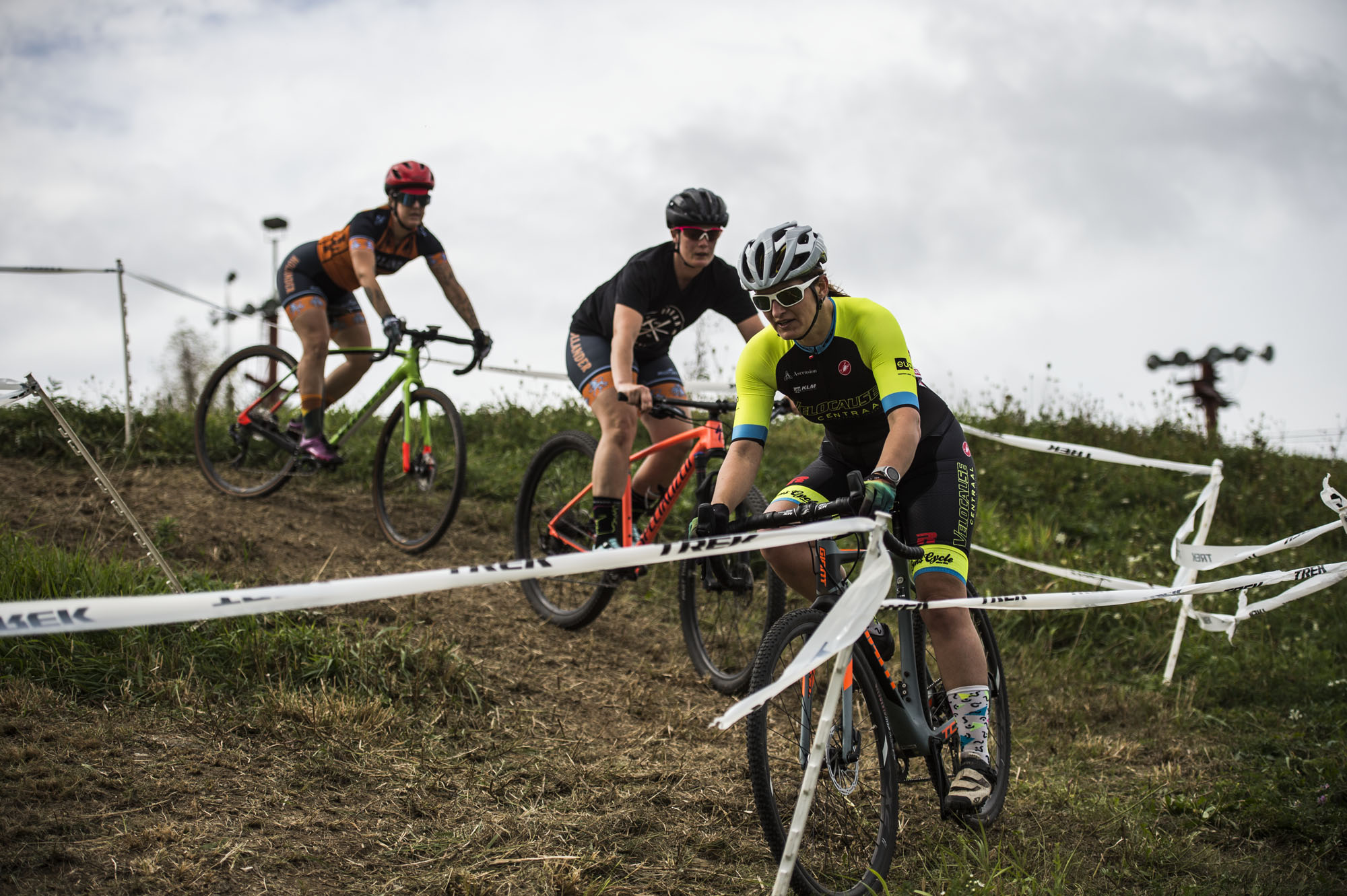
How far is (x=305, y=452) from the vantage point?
6.80m

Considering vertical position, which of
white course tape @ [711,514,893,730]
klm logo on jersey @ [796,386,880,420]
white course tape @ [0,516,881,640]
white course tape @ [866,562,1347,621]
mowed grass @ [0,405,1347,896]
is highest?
klm logo on jersey @ [796,386,880,420]

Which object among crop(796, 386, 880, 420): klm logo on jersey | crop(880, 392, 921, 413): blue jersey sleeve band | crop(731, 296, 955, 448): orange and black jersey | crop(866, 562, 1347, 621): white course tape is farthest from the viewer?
crop(796, 386, 880, 420): klm logo on jersey

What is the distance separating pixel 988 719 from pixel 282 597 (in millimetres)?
2660

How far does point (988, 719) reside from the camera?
3.55m

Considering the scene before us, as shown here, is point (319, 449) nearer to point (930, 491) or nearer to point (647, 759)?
point (647, 759)

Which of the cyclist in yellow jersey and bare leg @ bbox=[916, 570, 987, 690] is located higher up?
the cyclist in yellow jersey

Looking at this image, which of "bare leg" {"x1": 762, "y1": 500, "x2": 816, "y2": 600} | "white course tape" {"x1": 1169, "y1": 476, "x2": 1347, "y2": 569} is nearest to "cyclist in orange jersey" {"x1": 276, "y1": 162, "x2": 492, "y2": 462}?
"bare leg" {"x1": 762, "y1": 500, "x2": 816, "y2": 600}

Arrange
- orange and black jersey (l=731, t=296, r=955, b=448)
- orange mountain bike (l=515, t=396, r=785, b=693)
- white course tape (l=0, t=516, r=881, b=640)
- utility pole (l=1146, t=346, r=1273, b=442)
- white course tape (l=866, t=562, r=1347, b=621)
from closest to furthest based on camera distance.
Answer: white course tape (l=0, t=516, r=881, b=640) < white course tape (l=866, t=562, r=1347, b=621) < orange and black jersey (l=731, t=296, r=955, b=448) < orange mountain bike (l=515, t=396, r=785, b=693) < utility pole (l=1146, t=346, r=1273, b=442)

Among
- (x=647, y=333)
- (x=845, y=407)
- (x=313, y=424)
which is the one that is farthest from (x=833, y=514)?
(x=313, y=424)

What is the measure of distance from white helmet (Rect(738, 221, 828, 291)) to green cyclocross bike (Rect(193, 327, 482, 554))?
9.77ft

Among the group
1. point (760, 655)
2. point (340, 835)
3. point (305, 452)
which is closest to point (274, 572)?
point (305, 452)

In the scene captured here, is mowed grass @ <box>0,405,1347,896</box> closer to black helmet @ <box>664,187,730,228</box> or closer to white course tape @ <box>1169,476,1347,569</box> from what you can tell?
white course tape @ <box>1169,476,1347,569</box>

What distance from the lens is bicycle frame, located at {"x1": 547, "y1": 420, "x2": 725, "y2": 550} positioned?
4871 millimetres

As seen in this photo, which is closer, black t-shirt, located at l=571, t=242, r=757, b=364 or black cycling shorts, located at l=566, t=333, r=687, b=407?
black t-shirt, located at l=571, t=242, r=757, b=364
